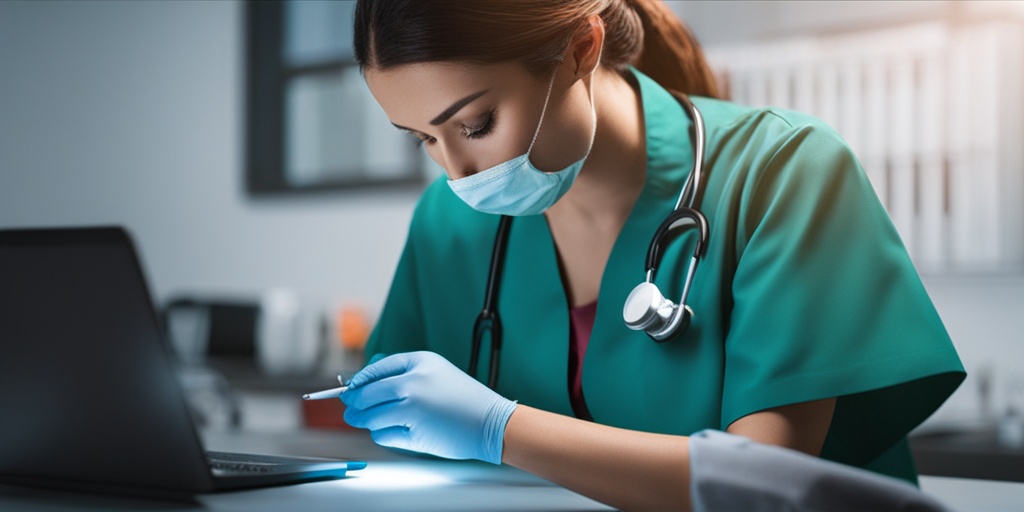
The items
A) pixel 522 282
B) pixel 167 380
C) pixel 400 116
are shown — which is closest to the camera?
pixel 167 380

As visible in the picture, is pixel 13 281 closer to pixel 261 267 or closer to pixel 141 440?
pixel 141 440

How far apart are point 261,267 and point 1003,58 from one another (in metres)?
2.54

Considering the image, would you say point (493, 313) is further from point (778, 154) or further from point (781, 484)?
point (781, 484)

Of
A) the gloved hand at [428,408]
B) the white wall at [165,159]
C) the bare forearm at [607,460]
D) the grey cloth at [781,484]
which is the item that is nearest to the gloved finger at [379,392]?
the gloved hand at [428,408]

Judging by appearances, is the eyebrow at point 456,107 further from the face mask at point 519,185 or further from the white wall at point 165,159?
the white wall at point 165,159

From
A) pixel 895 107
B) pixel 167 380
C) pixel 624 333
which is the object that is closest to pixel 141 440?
pixel 167 380

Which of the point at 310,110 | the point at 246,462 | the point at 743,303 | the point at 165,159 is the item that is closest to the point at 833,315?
the point at 743,303

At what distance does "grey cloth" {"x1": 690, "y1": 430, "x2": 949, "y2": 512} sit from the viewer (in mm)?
565

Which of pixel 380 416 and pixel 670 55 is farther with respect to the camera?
pixel 670 55

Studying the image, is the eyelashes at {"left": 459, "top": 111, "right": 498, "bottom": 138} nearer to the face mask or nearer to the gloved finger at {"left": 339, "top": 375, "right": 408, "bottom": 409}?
the face mask

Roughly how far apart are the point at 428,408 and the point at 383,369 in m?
0.06

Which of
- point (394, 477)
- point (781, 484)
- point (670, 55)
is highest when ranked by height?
point (670, 55)

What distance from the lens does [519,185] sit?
3.35 ft

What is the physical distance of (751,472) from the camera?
1.94 feet
